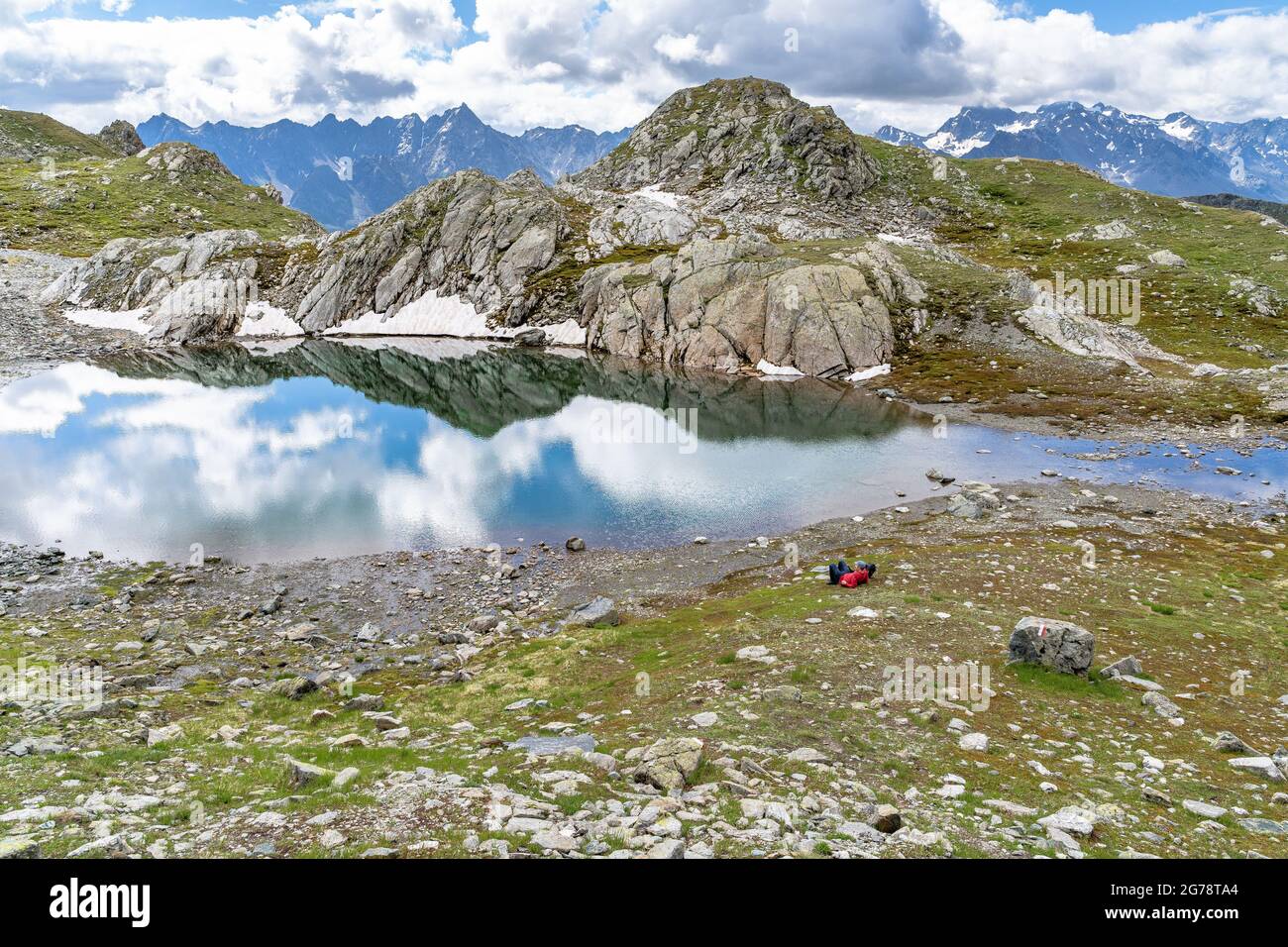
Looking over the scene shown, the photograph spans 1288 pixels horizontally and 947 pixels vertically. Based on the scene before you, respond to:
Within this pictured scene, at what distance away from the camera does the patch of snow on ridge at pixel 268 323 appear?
5103 inches

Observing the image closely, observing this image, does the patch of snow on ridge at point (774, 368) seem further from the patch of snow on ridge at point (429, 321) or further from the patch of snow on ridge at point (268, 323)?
the patch of snow on ridge at point (268, 323)

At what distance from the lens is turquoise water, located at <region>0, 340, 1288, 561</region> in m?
42.1

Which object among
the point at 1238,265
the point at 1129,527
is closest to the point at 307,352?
the point at 1129,527

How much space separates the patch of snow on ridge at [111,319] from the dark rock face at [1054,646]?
142941mm

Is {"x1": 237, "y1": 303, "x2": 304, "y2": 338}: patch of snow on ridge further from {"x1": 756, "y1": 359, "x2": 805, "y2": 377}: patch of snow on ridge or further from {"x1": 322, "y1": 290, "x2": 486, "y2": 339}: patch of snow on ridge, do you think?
{"x1": 756, "y1": 359, "x2": 805, "y2": 377}: patch of snow on ridge

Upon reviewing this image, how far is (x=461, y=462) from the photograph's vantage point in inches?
2279

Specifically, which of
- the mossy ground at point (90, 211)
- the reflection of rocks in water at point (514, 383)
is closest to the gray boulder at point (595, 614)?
the reflection of rocks in water at point (514, 383)

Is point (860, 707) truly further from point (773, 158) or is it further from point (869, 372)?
point (773, 158)

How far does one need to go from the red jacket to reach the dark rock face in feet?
29.9

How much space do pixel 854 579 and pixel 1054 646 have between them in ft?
33.5

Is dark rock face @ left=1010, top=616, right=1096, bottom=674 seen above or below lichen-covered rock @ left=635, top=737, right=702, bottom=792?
above

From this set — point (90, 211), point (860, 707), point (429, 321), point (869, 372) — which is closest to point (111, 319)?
point (429, 321)

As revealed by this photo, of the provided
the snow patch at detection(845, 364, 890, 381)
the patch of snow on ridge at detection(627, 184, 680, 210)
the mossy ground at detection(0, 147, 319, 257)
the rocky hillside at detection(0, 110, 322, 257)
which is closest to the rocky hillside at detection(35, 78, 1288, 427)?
the snow patch at detection(845, 364, 890, 381)
